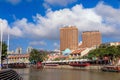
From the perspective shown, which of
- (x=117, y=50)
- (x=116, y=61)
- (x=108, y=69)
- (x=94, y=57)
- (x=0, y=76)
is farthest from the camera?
(x=94, y=57)

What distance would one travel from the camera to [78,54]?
18062cm

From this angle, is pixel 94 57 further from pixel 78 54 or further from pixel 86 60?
pixel 78 54

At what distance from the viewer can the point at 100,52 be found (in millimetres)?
133375

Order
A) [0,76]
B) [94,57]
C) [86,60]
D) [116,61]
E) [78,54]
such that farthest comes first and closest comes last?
[78,54] < [86,60] < [94,57] < [116,61] < [0,76]

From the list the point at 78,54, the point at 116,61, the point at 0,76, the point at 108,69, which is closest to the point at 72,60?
the point at 78,54

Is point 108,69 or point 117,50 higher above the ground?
point 117,50

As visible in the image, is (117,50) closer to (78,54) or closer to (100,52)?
(100,52)

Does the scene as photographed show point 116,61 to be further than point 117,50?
Yes

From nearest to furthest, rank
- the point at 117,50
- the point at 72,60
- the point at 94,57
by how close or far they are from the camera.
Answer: the point at 117,50 < the point at 94,57 < the point at 72,60

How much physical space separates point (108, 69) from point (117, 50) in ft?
60.5

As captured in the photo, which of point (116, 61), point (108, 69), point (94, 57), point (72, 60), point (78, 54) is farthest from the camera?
point (78, 54)

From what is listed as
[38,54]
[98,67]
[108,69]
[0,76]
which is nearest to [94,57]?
[98,67]

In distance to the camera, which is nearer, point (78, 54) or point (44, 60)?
point (78, 54)

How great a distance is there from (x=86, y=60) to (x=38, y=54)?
40.8m
